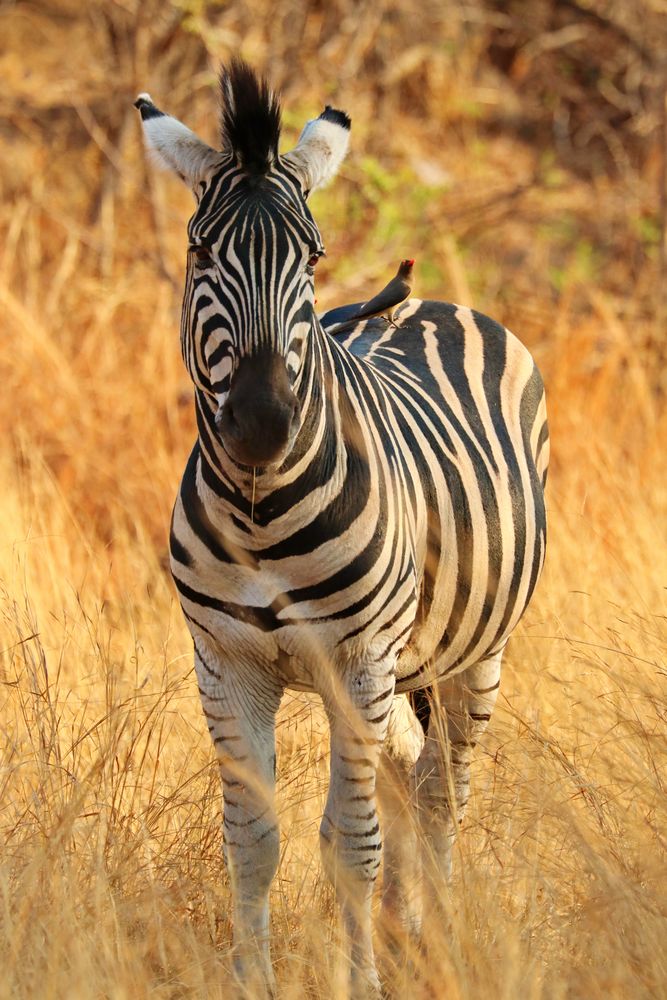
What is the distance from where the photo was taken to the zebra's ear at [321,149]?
122 inches

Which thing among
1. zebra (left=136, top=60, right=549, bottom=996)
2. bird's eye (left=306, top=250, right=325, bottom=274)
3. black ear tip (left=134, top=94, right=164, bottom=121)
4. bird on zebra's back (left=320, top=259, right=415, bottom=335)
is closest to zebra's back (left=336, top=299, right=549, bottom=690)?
zebra (left=136, top=60, right=549, bottom=996)

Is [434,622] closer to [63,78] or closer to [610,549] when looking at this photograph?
[610,549]

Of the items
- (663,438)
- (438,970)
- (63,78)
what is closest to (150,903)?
(438,970)

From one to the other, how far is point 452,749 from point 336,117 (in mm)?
2024

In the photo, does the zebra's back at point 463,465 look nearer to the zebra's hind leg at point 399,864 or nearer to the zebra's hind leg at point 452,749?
the zebra's hind leg at point 452,749

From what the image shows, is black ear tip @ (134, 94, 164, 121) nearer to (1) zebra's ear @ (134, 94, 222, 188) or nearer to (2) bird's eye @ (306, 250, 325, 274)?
(1) zebra's ear @ (134, 94, 222, 188)

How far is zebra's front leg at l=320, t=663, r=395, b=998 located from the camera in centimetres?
318

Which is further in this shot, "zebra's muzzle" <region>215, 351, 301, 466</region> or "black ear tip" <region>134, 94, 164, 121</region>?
"black ear tip" <region>134, 94, 164, 121</region>

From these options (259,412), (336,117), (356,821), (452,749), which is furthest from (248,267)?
(452,749)

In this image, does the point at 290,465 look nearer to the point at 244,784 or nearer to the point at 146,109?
the point at 244,784

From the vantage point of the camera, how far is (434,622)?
3645 mm

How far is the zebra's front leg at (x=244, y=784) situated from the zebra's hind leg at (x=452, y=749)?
32.2 inches

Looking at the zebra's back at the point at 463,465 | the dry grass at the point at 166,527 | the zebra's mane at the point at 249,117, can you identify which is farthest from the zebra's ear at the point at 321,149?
the dry grass at the point at 166,527

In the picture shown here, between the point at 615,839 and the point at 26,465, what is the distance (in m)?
4.71
